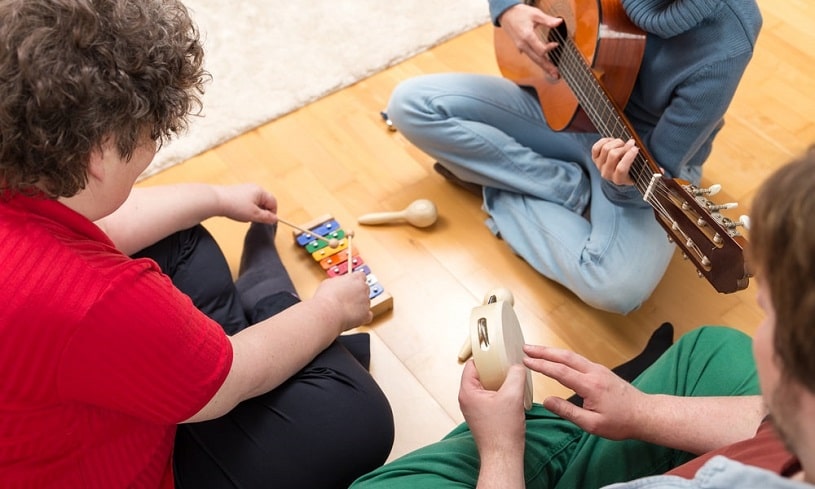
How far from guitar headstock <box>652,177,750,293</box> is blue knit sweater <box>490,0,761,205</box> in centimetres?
17

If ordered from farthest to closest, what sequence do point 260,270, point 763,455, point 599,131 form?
point 260,270 → point 599,131 → point 763,455

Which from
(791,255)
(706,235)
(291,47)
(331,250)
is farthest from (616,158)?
(291,47)

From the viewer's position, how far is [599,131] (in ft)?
4.36

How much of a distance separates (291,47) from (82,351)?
4.36 feet

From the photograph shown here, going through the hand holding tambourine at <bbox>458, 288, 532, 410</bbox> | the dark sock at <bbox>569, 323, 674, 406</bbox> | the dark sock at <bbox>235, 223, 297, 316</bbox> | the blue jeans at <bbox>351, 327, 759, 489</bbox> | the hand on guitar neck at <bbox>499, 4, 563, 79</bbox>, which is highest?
the hand on guitar neck at <bbox>499, 4, 563, 79</bbox>

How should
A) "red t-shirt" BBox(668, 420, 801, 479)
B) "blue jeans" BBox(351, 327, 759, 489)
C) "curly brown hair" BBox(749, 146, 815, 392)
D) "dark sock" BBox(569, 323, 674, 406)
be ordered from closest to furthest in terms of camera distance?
"curly brown hair" BBox(749, 146, 815, 392) < "red t-shirt" BBox(668, 420, 801, 479) < "blue jeans" BBox(351, 327, 759, 489) < "dark sock" BBox(569, 323, 674, 406)

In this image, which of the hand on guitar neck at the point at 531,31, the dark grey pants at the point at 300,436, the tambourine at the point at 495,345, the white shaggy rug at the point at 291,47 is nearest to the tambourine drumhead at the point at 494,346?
the tambourine at the point at 495,345

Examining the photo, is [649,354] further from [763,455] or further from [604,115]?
[763,455]

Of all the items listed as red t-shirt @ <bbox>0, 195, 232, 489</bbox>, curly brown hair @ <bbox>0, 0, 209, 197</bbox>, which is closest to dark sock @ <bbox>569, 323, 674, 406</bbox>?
red t-shirt @ <bbox>0, 195, 232, 489</bbox>

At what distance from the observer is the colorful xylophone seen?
1487 millimetres

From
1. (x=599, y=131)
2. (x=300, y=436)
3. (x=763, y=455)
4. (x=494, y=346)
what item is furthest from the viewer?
(x=599, y=131)

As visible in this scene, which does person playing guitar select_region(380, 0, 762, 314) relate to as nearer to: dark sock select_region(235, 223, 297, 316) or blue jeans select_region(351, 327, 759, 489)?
blue jeans select_region(351, 327, 759, 489)

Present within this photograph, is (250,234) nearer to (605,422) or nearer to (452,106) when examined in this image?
(452,106)

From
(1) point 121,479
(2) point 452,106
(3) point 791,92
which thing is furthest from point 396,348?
(3) point 791,92
